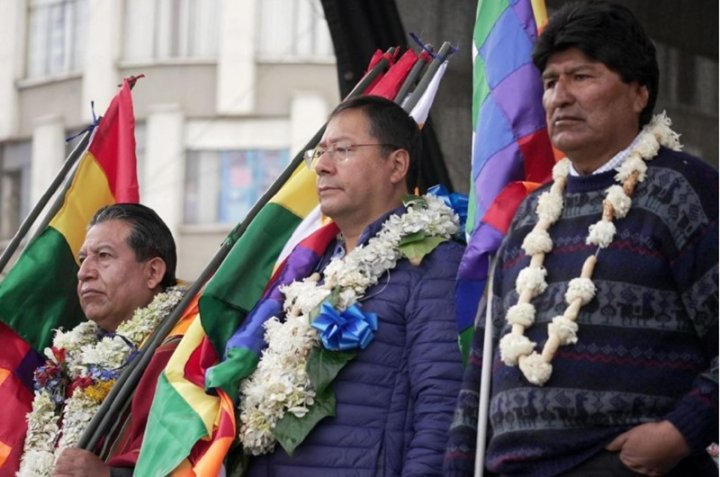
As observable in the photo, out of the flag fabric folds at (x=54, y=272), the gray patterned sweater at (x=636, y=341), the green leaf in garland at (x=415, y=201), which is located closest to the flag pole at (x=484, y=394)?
the gray patterned sweater at (x=636, y=341)

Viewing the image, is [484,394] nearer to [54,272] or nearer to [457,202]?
[457,202]

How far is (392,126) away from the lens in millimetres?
5203

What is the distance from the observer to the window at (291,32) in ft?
88.8

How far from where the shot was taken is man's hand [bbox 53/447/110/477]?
545cm

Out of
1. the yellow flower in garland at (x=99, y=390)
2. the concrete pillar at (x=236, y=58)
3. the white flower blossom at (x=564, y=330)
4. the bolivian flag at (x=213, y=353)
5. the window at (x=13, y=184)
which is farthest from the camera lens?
the window at (x=13, y=184)

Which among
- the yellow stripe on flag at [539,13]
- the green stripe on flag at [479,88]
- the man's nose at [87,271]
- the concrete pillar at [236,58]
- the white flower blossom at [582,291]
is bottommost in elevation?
the white flower blossom at [582,291]

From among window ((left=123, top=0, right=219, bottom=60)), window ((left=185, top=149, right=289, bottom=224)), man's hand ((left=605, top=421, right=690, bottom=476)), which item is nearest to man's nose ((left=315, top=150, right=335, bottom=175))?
man's hand ((left=605, top=421, right=690, bottom=476))

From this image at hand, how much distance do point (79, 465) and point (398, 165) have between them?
1373 millimetres

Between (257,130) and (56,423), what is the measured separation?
67.9 ft

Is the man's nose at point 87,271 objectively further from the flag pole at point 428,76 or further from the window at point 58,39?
the window at point 58,39

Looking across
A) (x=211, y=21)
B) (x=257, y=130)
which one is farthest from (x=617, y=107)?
(x=211, y=21)

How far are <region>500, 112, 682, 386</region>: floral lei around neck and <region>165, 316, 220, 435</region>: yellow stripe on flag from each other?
119cm

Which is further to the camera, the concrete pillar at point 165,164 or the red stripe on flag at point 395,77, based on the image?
the concrete pillar at point 165,164

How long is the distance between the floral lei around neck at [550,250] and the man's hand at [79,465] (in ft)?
5.74
